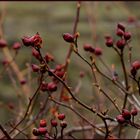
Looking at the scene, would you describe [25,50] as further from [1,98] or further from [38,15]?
[38,15]

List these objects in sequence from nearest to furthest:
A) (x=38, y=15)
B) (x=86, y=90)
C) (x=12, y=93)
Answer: (x=86, y=90), (x=12, y=93), (x=38, y=15)

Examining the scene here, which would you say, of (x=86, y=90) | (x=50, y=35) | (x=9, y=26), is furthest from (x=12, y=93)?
(x=9, y=26)

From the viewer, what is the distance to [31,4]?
28.7ft

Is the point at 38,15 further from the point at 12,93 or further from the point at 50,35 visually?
the point at 12,93

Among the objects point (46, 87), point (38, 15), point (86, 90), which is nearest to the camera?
point (46, 87)

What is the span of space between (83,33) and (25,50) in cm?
147

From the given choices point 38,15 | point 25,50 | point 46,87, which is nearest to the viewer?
point 46,87

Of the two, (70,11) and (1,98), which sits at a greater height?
(70,11)

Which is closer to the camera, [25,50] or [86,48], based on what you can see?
[86,48]

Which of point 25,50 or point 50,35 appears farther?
point 50,35

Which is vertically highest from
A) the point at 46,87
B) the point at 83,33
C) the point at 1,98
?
the point at 46,87

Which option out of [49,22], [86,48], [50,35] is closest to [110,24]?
[50,35]

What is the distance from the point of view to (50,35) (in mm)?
6637

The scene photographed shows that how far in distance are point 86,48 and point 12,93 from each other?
9.89 ft
